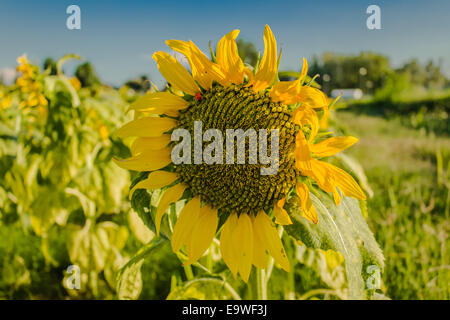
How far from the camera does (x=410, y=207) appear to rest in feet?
6.76

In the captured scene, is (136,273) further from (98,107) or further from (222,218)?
(98,107)

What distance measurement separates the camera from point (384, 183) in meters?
2.50

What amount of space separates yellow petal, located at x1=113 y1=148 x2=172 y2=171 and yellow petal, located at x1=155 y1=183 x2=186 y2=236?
0.21ft

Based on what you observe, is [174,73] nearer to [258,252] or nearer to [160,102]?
[160,102]

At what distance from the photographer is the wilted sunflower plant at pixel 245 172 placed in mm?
779

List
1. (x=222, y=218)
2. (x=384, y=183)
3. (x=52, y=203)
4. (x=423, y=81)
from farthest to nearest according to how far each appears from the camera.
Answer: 1. (x=423, y=81)
2. (x=384, y=183)
3. (x=52, y=203)
4. (x=222, y=218)

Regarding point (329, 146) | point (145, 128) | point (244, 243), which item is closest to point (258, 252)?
point (244, 243)

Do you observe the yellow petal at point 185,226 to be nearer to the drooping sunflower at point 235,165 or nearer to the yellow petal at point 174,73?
the drooping sunflower at point 235,165

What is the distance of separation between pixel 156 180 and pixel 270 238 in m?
0.28

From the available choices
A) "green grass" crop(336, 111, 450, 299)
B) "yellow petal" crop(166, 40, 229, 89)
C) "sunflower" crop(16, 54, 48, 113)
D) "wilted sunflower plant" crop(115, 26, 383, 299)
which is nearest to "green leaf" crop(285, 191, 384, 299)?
"wilted sunflower plant" crop(115, 26, 383, 299)

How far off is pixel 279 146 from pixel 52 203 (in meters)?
1.14

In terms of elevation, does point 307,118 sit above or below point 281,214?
above

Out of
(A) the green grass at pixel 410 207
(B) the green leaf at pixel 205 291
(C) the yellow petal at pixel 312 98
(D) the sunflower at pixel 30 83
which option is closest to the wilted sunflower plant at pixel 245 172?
(C) the yellow petal at pixel 312 98
